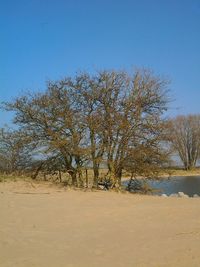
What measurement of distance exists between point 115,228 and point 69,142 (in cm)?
1079

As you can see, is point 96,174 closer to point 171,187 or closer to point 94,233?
point 94,233

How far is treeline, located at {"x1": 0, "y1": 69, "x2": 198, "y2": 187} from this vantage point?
68.2 ft

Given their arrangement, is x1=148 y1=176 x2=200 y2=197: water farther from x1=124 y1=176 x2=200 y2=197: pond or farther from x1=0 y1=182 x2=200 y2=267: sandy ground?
x1=0 y1=182 x2=200 y2=267: sandy ground

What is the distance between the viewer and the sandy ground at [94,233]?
683 cm

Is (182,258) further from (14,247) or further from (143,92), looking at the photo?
Result: (143,92)

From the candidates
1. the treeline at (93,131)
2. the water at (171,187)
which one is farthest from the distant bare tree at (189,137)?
the treeline at (93,131)

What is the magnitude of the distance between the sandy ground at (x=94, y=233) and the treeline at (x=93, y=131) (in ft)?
20.9

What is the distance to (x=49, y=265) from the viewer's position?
21.0 ft

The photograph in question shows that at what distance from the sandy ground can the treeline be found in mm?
6371

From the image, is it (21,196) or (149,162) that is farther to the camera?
(149,162)

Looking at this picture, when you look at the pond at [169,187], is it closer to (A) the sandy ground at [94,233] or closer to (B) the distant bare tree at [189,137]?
(A) the sandy ground at [94,233]

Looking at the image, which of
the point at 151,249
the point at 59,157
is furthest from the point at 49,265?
the point at 59,157

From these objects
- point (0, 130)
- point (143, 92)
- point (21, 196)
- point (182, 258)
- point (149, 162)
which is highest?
point (143, 92)

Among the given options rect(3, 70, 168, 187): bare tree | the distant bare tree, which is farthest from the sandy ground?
the distant bare tree
